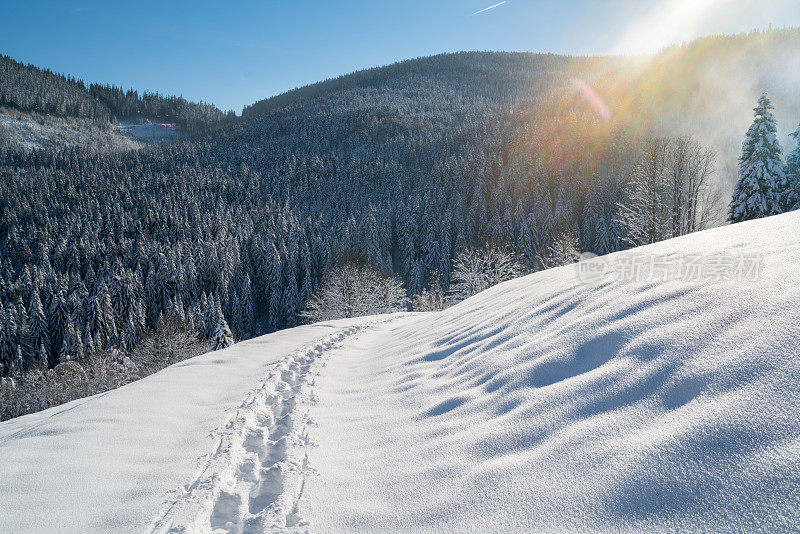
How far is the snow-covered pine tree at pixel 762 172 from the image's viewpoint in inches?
762

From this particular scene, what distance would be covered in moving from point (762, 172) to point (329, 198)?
8402 cm

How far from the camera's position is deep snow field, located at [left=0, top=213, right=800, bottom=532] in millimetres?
1997

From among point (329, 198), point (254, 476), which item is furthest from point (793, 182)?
point (329, 198)

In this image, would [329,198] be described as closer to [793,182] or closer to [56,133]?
[793,182]

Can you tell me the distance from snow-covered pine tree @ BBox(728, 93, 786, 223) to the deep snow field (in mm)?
21206

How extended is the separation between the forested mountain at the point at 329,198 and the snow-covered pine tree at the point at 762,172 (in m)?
2.47

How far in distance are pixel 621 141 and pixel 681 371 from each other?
9234cm

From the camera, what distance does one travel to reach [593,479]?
229 centimetres

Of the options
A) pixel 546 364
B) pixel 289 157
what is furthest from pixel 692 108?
pixel 546 364

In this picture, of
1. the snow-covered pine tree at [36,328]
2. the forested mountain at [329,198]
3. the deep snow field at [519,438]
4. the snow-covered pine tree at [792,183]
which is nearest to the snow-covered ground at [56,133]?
the forested mountain at [329,198]

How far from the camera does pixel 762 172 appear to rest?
63.9 feet
